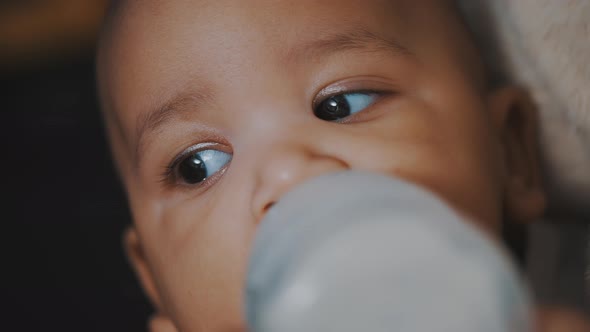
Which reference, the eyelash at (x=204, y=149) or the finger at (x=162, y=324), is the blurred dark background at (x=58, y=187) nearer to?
the finger at (x=162, y=324)

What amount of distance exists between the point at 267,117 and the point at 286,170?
0.26 feet

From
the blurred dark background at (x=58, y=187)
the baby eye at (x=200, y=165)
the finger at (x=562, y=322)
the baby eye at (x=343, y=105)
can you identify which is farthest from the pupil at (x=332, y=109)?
the blurred dark background at (x=58, y=187)

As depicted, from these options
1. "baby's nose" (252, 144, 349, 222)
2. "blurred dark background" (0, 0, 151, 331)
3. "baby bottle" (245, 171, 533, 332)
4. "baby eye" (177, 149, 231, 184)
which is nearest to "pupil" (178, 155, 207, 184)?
"baby eye" (177, 149, 231, 184)

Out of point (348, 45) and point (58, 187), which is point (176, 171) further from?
point (58, 187)

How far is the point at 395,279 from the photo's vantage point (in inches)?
15.4

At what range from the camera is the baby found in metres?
0.63

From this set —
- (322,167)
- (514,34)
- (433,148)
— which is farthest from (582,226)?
(322,167)

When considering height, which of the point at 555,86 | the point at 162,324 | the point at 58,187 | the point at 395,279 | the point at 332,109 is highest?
the point at 58,187

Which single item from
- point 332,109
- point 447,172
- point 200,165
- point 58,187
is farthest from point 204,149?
point 58,187

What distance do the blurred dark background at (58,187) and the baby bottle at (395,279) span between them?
2.52 feet

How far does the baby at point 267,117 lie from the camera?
634mm

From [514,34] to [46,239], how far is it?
2.69 ft

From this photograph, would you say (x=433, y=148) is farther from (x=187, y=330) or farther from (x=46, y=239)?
(x=46, y=239)

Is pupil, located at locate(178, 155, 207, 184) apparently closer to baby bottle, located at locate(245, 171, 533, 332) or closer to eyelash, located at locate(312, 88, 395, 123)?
eyelash, located at locate(312, 88, 395, 123)
